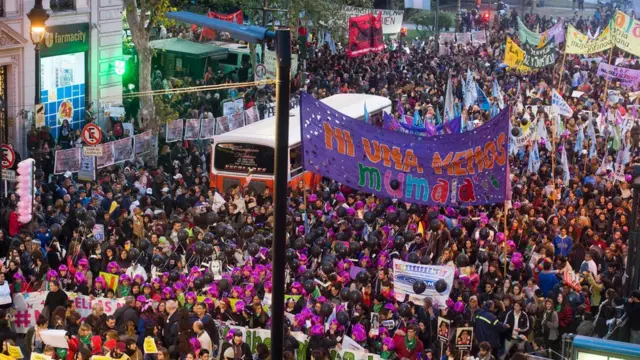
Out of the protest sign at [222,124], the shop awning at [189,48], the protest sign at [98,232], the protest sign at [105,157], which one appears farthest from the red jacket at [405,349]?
the shop awning at [189,48]

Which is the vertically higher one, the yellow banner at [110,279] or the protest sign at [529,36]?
the protest sign at [529,36]

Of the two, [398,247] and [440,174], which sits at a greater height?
[440,174]

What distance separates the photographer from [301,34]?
41688 mm

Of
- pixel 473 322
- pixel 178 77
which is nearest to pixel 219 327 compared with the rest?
pixel 473 322

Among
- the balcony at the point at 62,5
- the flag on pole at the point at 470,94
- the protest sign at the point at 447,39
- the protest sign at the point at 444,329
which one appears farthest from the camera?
the protest sign at the point at 447,39

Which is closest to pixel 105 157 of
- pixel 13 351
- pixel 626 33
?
pixel 13 351

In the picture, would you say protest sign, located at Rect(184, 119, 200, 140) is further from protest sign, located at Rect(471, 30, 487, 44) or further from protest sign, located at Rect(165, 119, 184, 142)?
protest sign, located at Rect(471, 30, 487, 44)

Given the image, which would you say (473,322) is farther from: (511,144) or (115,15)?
(115,15)

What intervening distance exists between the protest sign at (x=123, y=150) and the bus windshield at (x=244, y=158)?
93.7 inches

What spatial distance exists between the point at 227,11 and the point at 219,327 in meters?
32.6

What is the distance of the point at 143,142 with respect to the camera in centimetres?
2820

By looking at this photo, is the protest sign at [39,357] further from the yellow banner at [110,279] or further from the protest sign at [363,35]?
the protest sign at [363,35]

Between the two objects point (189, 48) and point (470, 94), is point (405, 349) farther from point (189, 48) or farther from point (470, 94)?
point (189, 48)

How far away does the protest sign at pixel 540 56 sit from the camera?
3406cm
